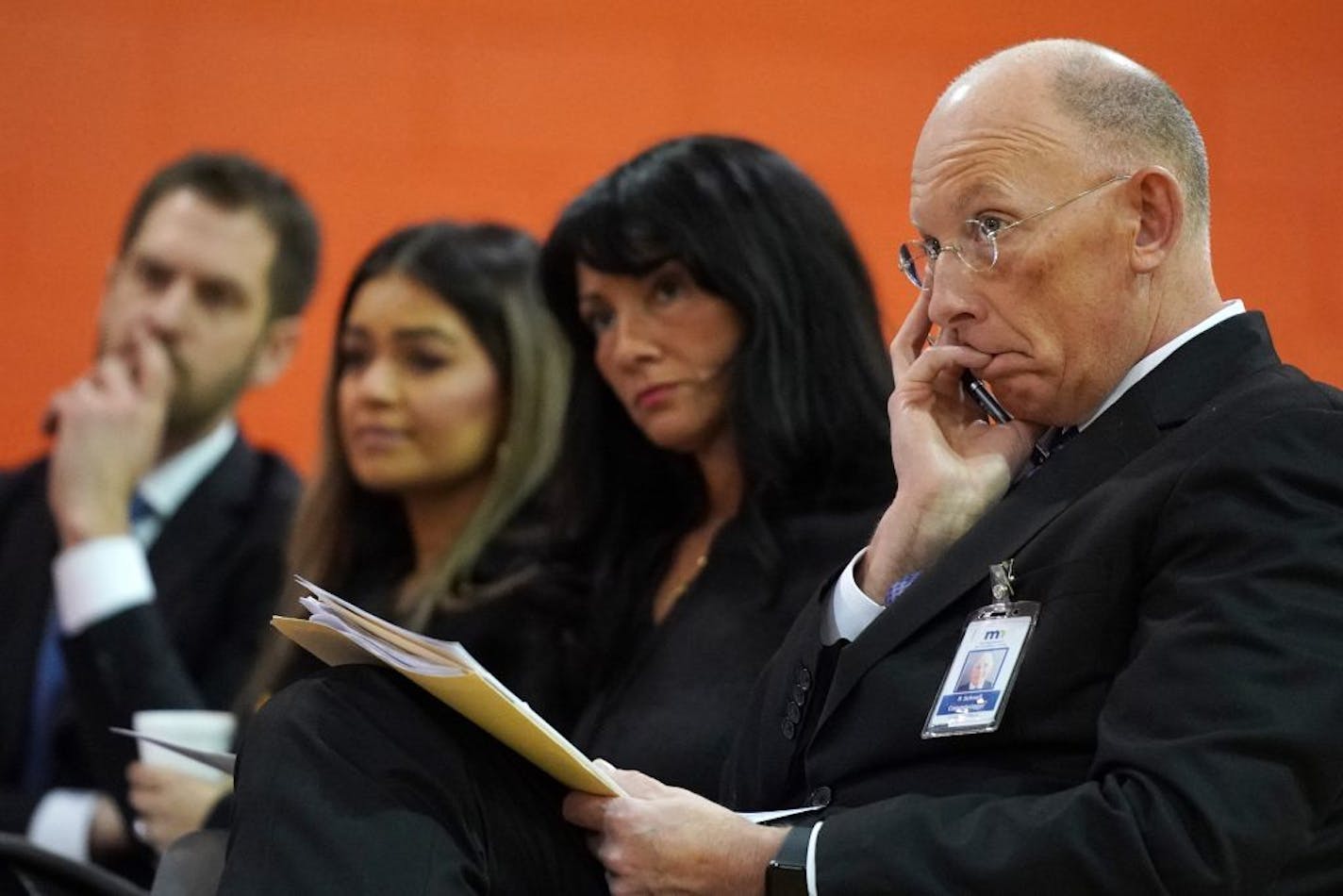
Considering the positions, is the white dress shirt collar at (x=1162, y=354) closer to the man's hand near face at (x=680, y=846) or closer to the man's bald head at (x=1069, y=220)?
the man's bald head at (x=1069, y=220)

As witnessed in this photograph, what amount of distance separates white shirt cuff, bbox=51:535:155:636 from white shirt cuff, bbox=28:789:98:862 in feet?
0.88

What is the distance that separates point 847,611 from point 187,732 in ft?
4.47

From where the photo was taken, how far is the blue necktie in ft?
11.0

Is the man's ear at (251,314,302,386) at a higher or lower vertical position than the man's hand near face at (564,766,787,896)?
higher

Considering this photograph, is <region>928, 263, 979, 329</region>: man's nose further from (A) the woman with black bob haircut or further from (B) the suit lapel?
(A) the woman with black bob haircut

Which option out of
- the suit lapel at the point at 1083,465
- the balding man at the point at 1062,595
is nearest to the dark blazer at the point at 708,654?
the balding man at the point at 1062,595

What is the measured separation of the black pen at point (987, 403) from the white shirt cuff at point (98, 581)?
1660 millimetres

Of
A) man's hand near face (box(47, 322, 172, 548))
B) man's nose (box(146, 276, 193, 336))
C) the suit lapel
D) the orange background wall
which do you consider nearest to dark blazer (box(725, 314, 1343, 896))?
the suit lapel

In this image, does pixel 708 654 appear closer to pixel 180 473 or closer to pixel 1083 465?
pixel 1083 465

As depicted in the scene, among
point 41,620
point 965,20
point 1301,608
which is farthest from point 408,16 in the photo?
point 1301,608

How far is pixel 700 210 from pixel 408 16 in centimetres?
195

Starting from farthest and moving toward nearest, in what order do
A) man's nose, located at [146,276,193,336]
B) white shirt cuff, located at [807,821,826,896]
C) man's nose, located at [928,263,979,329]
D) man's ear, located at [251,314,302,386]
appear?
man's ear, located at [251,314,302,386], man's nose, located at [146,276,193,336], man's nose, located at [928,263,979,329], white shirt cuff, located at [807,821,826,896]

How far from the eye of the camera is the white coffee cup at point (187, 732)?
2.88 m

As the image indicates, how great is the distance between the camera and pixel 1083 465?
5.76 feet
